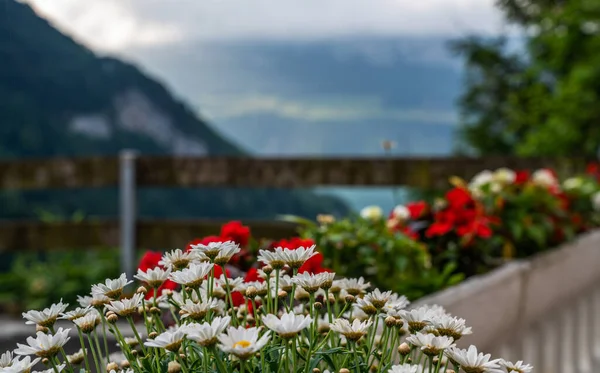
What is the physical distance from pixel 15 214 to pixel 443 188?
7.49 m

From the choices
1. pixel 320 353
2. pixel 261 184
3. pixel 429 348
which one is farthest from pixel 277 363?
pixel 261 184

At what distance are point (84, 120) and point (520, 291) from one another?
48.8 ft

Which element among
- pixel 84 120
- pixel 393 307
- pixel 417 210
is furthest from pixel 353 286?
pixel 84 120

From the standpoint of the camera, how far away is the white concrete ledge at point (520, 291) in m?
1.61

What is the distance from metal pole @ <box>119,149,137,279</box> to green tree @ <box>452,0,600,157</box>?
5.97 m

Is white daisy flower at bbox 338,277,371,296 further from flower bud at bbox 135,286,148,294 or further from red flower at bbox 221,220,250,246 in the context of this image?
red flower at bbox 221,220,250,246

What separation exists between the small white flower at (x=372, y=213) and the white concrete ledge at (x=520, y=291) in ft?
1.10

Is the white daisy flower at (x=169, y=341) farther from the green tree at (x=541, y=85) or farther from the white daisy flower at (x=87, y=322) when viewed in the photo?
the green tree at (x=541, y=85)

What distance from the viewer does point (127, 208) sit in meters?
4.21

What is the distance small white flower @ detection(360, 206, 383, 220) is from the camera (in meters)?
2.10

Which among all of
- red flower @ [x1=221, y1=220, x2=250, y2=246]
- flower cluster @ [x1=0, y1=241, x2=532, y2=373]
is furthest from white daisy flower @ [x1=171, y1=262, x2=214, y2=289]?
red flower @ [x1=221, y1=220, x2=250, y2=246]

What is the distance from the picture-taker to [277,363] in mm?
699

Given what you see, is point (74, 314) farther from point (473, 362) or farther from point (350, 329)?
point (473, 362)

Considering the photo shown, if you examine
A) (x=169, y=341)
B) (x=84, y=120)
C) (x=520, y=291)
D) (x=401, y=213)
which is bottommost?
(x=520, y=291)
